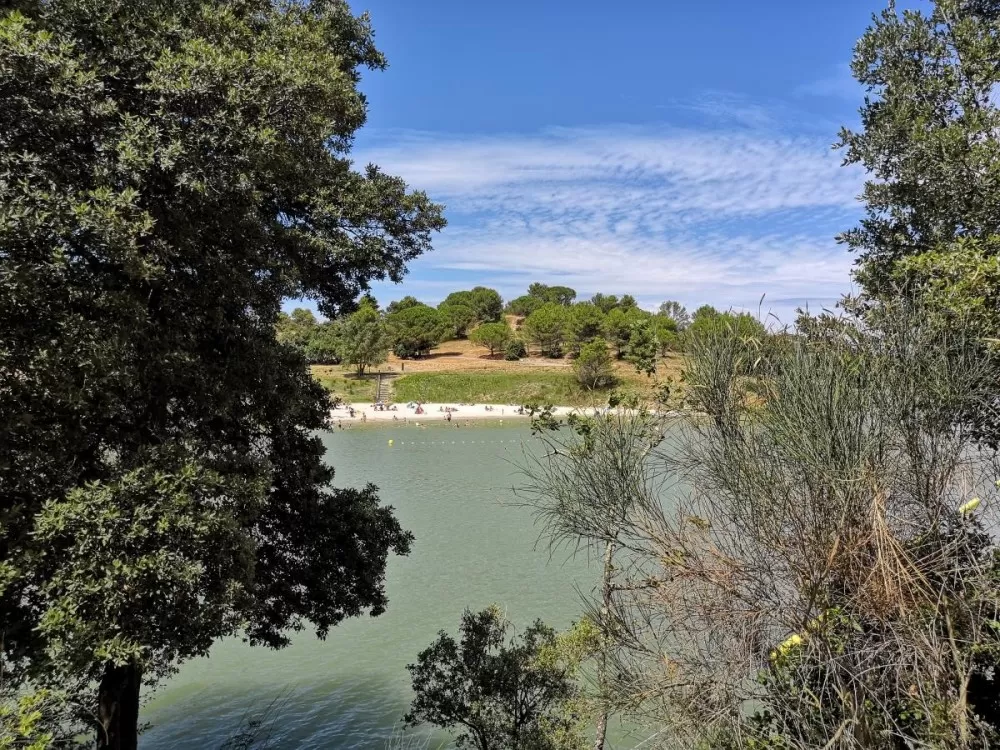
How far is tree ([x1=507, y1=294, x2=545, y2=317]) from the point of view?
333 feet

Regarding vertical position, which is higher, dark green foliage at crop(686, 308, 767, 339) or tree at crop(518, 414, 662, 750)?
dark green foliage at crop(686, 308, 767, 339)

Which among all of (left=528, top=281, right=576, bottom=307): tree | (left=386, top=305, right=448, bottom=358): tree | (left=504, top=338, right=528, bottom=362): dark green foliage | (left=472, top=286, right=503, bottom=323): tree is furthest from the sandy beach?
(left=528, top=281, right=576, bottom=307): tree

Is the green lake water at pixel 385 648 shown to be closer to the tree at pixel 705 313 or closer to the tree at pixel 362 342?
the tree at pixel 705 313

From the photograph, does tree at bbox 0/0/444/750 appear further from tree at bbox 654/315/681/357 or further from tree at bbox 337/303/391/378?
tree at bbox 337/303/391/378

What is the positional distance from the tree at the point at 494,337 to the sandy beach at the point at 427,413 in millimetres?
16767

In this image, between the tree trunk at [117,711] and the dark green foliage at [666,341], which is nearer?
the tree trunk at [117,711]

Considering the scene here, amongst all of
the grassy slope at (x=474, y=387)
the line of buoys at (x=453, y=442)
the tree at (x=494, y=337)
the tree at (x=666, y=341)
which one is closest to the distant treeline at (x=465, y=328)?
the tree at (x=494, y=337)

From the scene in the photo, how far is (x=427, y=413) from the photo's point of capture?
54.6 meters

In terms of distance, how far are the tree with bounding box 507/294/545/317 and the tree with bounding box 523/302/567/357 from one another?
87.6ft

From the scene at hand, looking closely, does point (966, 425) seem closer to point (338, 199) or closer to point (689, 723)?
point (689, 723)

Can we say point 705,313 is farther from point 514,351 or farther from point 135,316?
point 514,351

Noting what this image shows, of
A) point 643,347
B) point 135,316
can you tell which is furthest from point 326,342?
point 135,316

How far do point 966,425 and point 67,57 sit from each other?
288 inches

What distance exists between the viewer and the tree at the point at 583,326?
221ft
